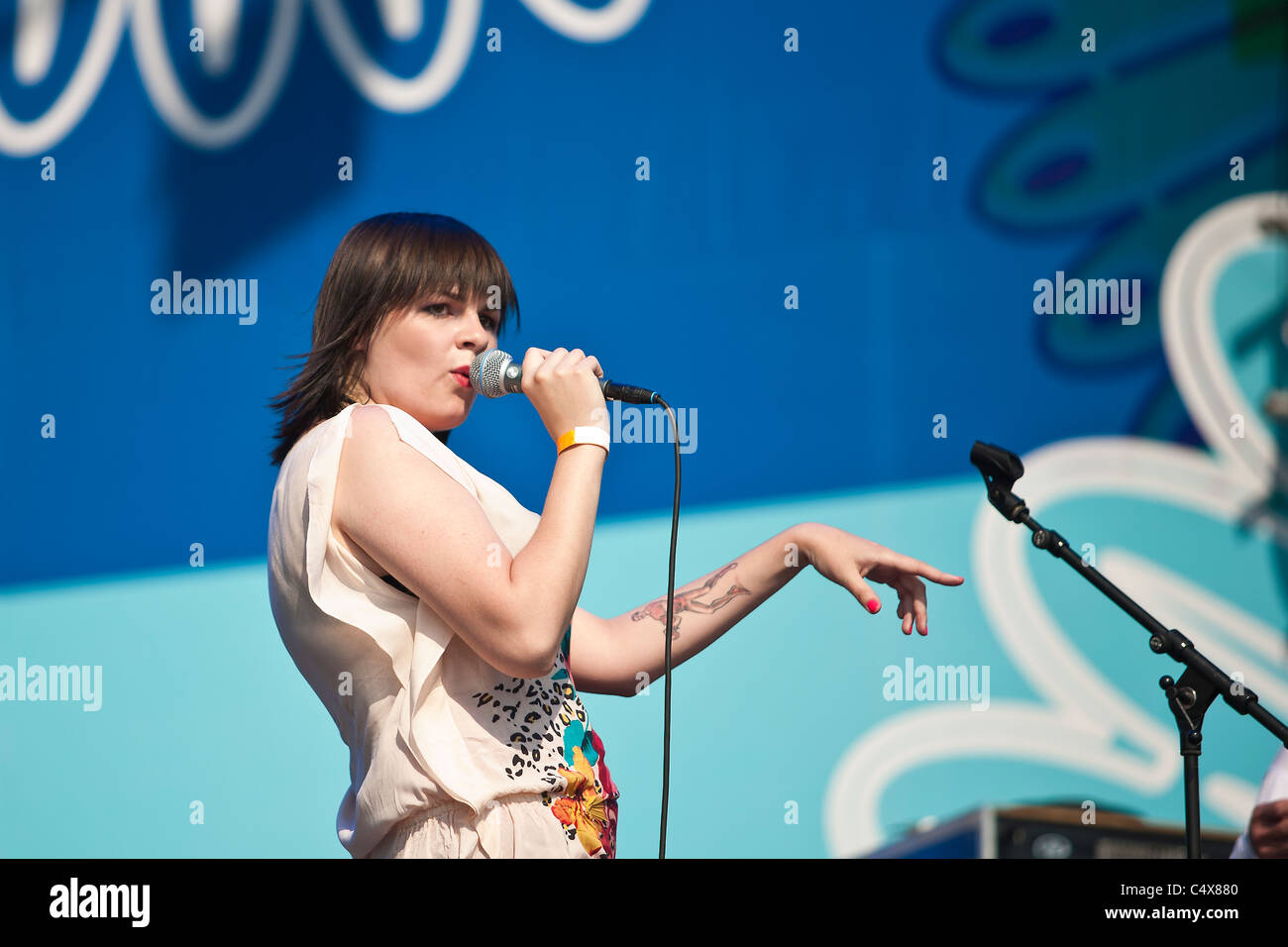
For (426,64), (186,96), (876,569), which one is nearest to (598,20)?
(426,64)

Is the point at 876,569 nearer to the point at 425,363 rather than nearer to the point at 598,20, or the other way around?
the point at 425,363

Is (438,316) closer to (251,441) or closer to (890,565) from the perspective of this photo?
Result: (890,565)

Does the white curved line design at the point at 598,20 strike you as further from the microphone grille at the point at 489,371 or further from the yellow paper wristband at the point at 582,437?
Answer: the yellow paper wristband at the point at 582,437

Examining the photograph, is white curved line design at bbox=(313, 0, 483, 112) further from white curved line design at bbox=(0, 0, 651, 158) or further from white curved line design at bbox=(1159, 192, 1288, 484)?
white curved line design at bbox=(1159, 192, 1288, 484)

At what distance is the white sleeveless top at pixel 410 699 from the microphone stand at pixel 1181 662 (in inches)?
25.1

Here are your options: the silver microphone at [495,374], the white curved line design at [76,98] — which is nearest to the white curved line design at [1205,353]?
the silver microphone at [495,374]

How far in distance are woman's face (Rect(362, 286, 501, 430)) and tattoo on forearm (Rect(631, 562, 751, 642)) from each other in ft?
1.34

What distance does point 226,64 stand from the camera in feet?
9.99

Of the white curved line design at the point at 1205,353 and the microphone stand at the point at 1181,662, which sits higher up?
the white curved line design at the point at 1205,353

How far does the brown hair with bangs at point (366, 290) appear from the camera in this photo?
4.80 feet

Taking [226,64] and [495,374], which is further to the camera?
[226,64]

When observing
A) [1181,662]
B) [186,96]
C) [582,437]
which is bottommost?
[1181,662]

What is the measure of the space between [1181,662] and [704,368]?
1.63 meters
